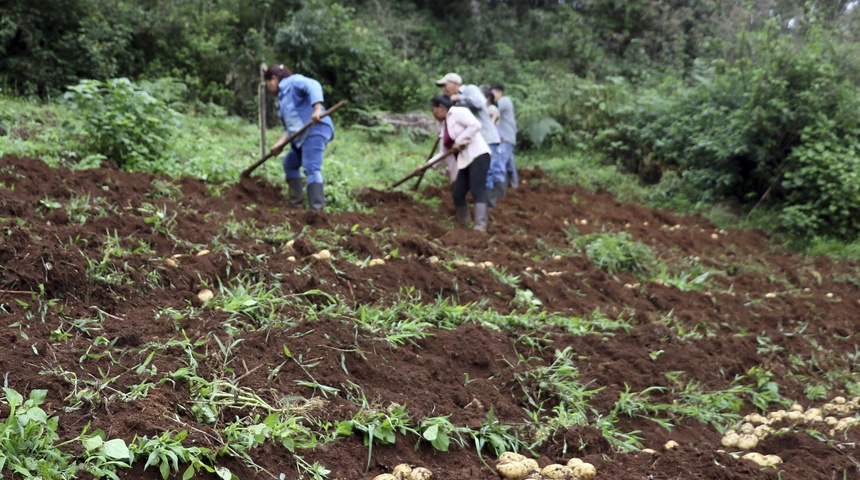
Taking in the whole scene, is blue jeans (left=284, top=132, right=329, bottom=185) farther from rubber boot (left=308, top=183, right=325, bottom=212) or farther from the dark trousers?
the dark trousers

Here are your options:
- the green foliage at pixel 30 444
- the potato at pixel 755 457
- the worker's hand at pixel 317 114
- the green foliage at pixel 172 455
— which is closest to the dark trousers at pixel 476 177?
the worker's hand at pixel 317 114

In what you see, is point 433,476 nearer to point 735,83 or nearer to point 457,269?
point 457,269

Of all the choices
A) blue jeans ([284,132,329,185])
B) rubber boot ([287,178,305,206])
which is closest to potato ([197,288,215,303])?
blue jeans ([284,132,329,185])

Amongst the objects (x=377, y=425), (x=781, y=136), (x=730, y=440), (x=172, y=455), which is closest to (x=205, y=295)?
(x=377, y=425)

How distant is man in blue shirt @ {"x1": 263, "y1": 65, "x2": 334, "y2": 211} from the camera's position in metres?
7.62

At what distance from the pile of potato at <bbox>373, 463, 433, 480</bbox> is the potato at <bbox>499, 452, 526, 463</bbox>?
36 cm

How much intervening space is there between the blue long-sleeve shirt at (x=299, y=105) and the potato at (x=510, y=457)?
5003 mm

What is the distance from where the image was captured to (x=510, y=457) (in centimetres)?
321

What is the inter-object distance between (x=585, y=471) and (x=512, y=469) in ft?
0.96

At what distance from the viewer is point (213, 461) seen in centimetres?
275

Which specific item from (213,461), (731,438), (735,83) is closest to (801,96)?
(735,83)

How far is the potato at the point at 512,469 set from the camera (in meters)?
3.10

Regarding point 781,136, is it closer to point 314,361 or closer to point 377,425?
point 314,361

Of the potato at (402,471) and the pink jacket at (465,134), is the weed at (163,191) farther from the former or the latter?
the potato at (402,471)
